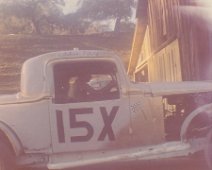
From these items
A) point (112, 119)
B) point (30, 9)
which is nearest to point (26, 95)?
point (112, 119)

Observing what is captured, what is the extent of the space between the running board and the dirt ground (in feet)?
123

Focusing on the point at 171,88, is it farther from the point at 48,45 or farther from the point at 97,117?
the point at 48,45

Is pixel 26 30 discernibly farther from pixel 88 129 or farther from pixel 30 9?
pixel 88 129

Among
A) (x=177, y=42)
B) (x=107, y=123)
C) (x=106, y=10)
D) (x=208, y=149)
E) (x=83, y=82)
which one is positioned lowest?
(x=208, y=149)

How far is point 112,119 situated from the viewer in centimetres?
780

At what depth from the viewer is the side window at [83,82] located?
312 inches

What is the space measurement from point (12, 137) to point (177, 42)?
8151mm

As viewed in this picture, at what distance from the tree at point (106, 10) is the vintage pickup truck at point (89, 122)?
7116 cm

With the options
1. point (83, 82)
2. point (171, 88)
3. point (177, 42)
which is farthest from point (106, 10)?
point (171, 88)

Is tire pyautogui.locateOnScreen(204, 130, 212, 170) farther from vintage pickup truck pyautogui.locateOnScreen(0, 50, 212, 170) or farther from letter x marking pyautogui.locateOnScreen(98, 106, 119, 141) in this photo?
letter x marking pyautogui.locateOnScreen(98, 106, 119, 141)

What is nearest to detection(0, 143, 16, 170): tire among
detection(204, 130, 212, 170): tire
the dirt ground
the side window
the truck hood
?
the side window

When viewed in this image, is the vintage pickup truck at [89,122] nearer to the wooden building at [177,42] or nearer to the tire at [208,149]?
the tire at [208,149]

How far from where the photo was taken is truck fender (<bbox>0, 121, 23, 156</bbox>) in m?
7.72

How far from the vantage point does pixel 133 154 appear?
7.73m
